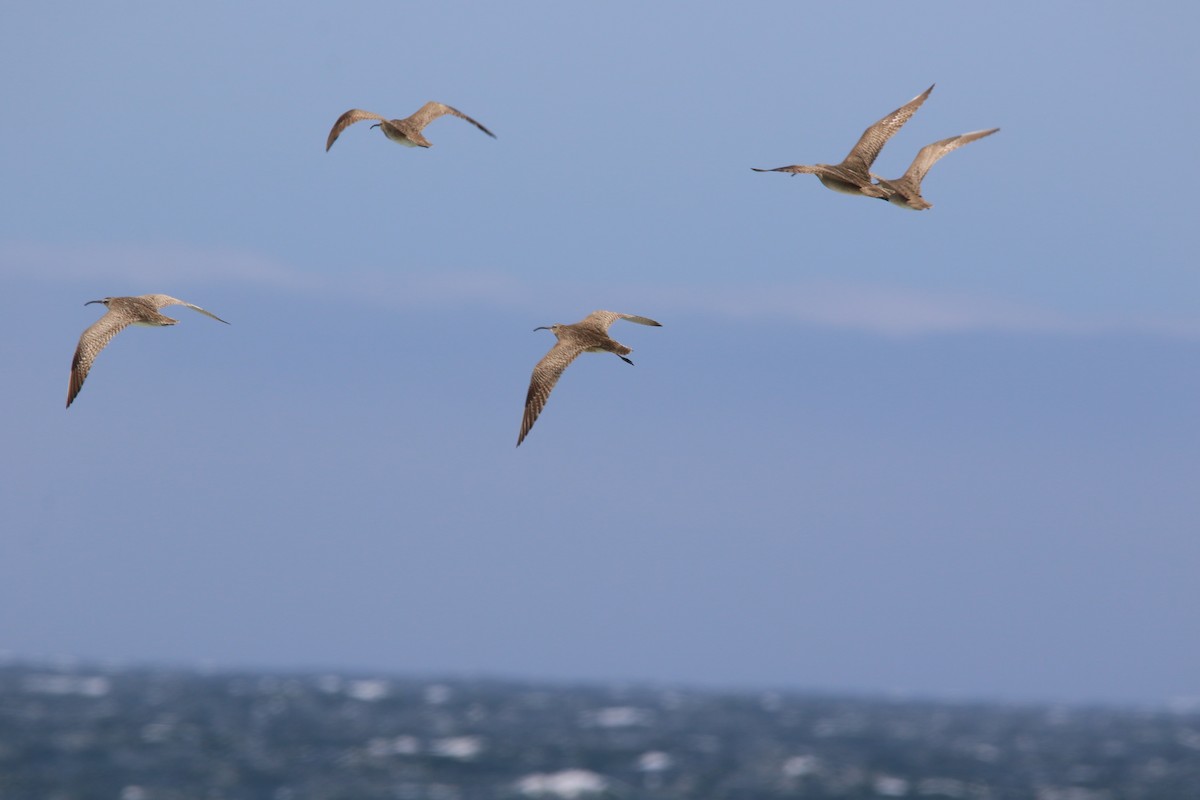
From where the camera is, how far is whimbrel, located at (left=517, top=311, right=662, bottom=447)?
22.5 meters

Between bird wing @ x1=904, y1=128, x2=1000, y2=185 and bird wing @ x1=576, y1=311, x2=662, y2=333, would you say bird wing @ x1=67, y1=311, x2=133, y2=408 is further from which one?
bird wing @ x1=904, y1=128, x2=1000, y2=185

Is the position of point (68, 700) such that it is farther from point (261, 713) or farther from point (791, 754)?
point (791, 754)

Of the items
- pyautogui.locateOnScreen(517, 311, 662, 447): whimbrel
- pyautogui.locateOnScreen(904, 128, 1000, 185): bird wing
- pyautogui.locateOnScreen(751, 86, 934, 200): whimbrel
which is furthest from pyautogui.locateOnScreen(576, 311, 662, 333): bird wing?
pyautogui.locateOnScreen(904, 128, 1000, 185): bird wing

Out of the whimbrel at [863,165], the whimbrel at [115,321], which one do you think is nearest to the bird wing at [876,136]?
the whimbrel at [863,165]

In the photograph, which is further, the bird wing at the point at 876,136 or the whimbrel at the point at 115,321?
the bird wing at the point at 876,136

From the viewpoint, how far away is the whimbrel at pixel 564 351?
2245 cm

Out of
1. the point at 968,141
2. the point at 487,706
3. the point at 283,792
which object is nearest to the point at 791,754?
the point at 283,792

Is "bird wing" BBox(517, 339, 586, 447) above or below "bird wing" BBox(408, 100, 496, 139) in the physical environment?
below

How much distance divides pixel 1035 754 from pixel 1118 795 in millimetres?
32257

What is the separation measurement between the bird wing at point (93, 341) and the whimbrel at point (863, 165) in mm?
10060

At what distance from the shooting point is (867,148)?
97.1 ft

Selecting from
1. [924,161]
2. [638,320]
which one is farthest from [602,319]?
[924,161]

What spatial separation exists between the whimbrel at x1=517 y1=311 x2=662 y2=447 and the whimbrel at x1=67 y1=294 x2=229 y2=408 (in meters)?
4.71

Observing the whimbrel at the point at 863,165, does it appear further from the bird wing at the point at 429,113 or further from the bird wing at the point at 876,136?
the bird wing at the point at 429,113
